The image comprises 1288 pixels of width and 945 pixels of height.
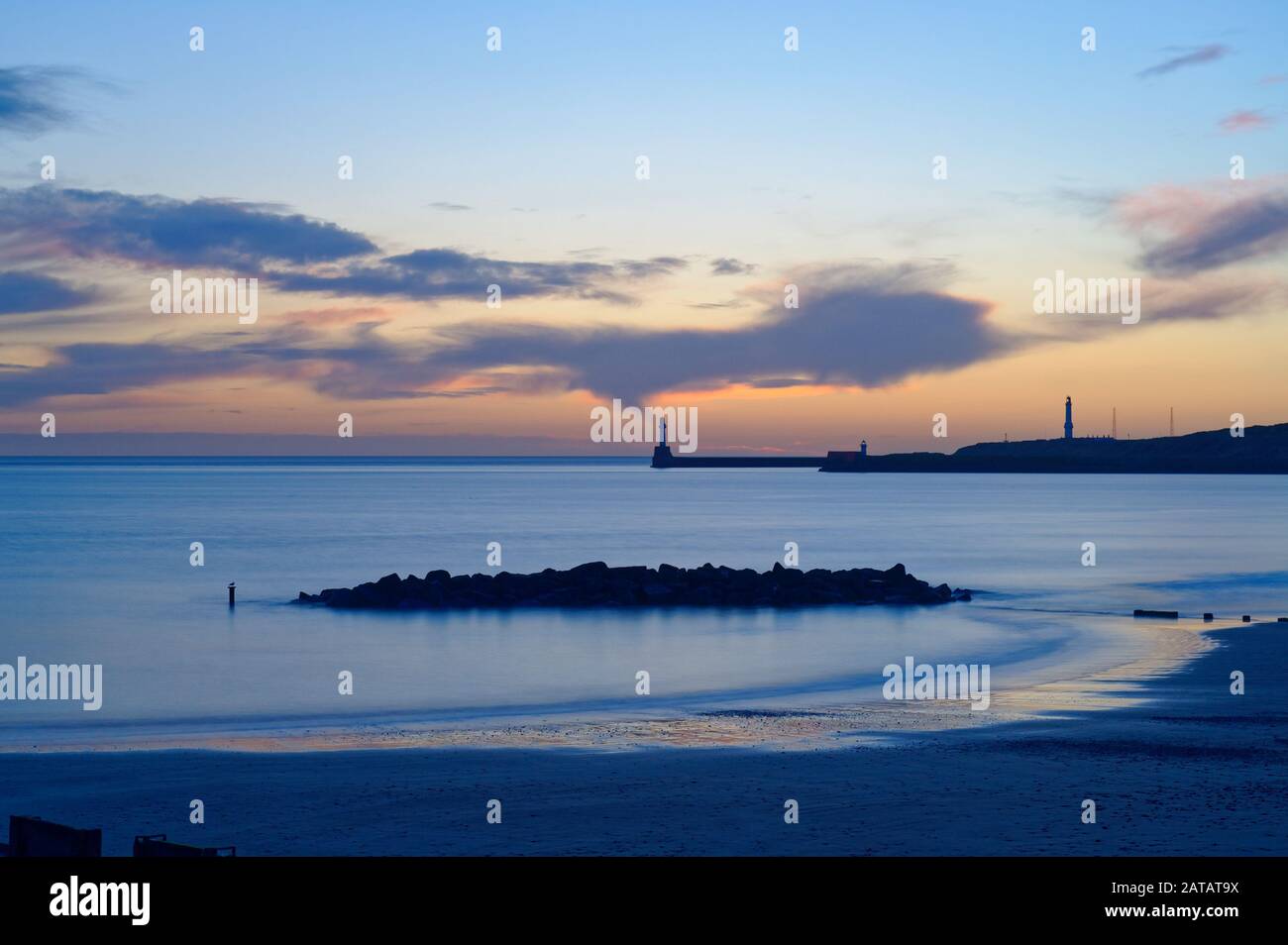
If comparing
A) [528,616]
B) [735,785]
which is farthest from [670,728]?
[528,616]

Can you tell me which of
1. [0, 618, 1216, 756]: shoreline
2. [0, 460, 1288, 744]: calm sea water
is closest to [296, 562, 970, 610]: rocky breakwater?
[0, 460, 1288, 744]: calm sea water

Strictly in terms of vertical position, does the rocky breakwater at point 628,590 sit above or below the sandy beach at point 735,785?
above

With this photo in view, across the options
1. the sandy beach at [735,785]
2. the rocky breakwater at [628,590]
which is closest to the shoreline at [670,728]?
the sandy beach at [735,785]

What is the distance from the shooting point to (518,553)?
58031 mm

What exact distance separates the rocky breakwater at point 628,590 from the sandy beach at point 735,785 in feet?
54.1

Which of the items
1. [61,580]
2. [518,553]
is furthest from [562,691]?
[518,553]

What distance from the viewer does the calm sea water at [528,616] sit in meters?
21.9

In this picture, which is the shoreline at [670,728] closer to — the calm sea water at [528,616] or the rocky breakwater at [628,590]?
the calm sea water at [528,616]

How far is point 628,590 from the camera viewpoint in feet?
116

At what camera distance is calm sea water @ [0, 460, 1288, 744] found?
71.9 feet

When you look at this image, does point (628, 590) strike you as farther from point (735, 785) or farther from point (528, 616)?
point (735, 785)
